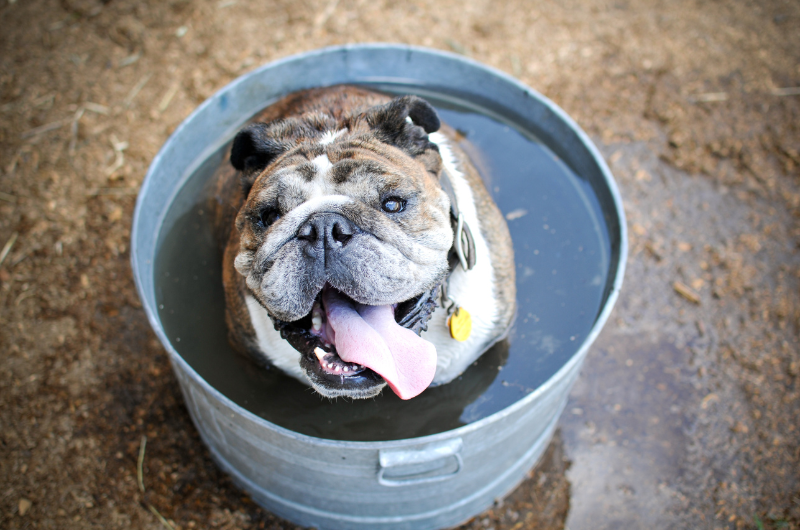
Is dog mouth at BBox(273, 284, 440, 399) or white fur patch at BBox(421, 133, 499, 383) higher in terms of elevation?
dog mouth at BBox(273, 284, 440, 399)

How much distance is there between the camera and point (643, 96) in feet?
18.1

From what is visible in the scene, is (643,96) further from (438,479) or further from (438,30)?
(438,479)

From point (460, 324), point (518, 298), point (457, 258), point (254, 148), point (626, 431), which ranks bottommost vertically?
point (626, 431)

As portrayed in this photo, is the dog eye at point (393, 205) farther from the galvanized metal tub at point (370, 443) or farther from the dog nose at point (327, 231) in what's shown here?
the galvanized metal tub at point (370, 443)

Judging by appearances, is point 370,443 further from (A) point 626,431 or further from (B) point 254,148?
(A) point 626,431

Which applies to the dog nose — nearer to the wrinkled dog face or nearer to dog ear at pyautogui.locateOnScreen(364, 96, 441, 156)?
the wrinkled dog face

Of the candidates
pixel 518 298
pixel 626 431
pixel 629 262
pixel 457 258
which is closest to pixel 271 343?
pixel 457 258

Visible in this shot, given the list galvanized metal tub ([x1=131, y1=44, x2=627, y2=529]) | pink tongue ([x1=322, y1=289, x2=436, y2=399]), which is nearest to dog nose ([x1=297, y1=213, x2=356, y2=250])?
pink tongue ([x1=322, y1=289, x2=436, y2=399])

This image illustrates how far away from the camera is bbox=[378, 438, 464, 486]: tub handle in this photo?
255 centimetres

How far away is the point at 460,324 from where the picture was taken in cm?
303

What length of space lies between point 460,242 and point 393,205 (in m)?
0.43

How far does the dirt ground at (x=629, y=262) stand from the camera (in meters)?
3.70

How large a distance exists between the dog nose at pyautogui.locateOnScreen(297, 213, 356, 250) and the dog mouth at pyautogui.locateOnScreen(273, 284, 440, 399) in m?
0.30

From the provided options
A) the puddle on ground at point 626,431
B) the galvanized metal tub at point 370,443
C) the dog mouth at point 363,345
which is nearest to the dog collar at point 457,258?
the dog mouth at point 363,345
